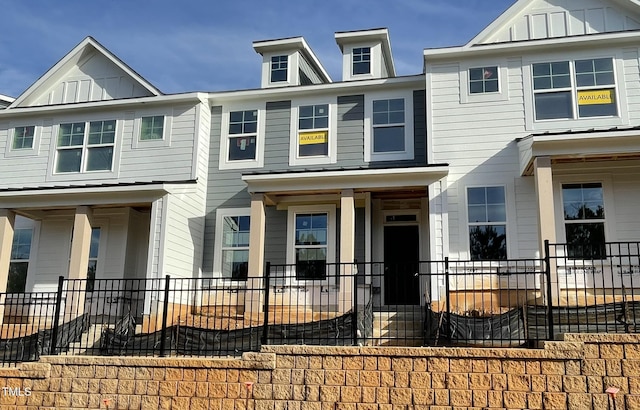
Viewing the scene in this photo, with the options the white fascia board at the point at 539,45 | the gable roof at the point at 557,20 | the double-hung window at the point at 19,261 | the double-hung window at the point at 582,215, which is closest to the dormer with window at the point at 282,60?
the white fascia board at the point at 539,45

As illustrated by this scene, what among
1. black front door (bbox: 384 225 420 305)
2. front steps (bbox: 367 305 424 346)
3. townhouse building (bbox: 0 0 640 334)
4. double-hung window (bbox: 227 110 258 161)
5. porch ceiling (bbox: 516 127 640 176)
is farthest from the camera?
double-hung window (bbox: 227 110 258 161)

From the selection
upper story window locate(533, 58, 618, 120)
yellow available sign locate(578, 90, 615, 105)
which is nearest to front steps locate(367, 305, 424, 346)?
upper story window locate(533, 58, 618, 120)

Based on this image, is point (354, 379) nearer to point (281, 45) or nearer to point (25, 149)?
point (281, 45)

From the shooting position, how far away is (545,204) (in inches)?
477

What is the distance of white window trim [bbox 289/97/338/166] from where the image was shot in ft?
51.9

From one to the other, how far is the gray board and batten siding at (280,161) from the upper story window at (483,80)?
1.44 m

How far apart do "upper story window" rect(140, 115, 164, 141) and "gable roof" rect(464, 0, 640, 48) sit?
27.9ft

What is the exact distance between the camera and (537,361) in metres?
7.82

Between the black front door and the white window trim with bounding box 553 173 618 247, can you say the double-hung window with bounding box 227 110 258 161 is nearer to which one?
the black front door

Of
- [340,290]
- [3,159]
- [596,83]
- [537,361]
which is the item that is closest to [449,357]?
[537,361]

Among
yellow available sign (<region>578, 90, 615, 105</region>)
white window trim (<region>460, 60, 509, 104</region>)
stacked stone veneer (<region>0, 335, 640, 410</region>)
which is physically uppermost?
white window trim (<region>460, 60, 509, 104</region>)

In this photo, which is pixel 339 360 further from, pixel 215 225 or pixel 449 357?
pixel 215 225

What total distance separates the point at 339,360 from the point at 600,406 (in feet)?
11.2

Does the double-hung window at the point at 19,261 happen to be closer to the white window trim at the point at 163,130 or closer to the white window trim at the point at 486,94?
the white window trim at the point at 163,130
